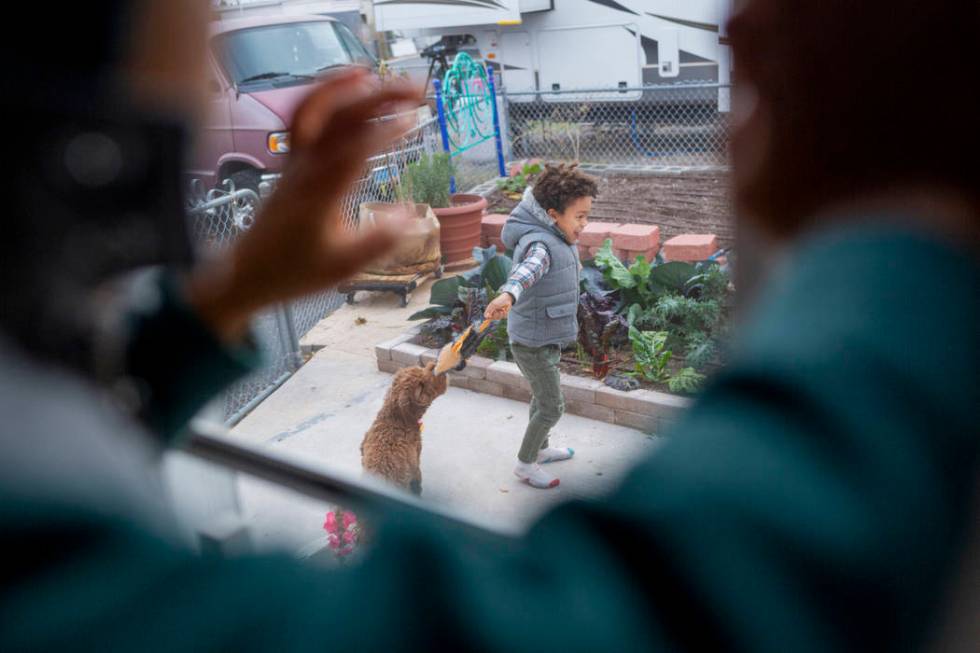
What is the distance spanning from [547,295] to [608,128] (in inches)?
284

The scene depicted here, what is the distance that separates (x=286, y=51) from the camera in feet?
28.6

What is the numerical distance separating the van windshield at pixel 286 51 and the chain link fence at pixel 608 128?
92.0 inches

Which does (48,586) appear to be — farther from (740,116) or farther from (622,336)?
(622,336)

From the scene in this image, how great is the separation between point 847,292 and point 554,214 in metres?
4.20

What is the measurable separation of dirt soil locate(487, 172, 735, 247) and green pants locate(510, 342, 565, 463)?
3.18 m

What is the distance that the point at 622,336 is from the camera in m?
5.64

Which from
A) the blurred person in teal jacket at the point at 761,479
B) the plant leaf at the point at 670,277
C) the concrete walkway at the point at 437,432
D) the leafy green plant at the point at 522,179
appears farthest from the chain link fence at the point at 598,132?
→ the blurred person in teal jacket at the point at 761,479

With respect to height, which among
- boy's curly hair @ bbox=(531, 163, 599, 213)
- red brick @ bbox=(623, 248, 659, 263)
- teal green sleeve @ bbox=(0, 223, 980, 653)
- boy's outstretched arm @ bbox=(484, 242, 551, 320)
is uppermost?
teal green sleeve @ bbox=(0, 223, 980, 653)

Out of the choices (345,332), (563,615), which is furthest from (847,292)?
(345,332)

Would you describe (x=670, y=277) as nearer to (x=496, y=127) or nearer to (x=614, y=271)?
(x=614, y=271)

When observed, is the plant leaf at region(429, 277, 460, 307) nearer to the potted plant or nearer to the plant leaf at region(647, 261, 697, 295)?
the plant leaf at region(647, 261, 697, 295)

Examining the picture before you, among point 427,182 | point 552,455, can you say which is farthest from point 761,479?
point 427,182

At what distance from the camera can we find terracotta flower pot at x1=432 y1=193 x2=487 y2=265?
25.3 feet

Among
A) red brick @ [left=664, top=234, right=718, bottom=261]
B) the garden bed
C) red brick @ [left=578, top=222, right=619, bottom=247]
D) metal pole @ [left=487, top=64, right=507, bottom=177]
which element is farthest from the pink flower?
metal pole @ [left=487, top=64, right=507, bottom=177]
